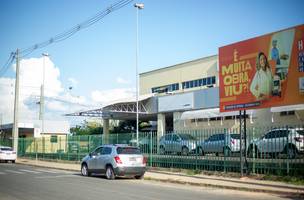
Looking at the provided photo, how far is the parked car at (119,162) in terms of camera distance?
65.0 ft

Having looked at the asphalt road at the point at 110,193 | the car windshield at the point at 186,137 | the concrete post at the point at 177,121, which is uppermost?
the concrete post at the point at 177,121

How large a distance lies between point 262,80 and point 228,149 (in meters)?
3.64

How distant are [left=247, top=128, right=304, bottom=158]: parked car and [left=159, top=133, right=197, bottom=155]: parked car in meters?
3.99

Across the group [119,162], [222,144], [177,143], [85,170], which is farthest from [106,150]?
[222,144]

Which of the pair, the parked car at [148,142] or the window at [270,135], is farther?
the parked car at [148,142]

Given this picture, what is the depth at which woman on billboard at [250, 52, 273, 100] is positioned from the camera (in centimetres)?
1873

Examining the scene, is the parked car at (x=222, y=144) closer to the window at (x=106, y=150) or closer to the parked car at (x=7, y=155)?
the window at (x=106, y=150)

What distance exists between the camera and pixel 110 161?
66.2 ft

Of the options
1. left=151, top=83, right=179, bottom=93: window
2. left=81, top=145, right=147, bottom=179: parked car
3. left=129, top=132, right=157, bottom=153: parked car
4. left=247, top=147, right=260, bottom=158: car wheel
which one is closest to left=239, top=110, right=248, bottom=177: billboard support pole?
left=247, top=147, right=260, bottom=158: car wheel

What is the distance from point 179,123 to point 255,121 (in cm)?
1248

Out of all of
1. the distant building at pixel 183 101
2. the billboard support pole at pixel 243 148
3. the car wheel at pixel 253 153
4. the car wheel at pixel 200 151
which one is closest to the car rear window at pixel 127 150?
the car wheel at pixel 200 151

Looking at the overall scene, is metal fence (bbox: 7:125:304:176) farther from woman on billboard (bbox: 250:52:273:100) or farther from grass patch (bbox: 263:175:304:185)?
woman on billboard (bbox: 250:52:273:100)

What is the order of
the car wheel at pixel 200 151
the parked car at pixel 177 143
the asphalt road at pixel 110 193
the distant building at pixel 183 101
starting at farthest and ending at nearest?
the distant building at pixel 183 101 → the parked car at pixel 177 143 → the car wheel at pixel 200 151 → the asphalt road at pixel 110 193

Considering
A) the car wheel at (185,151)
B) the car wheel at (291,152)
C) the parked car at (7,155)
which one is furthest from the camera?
the parked car at (7,155)
